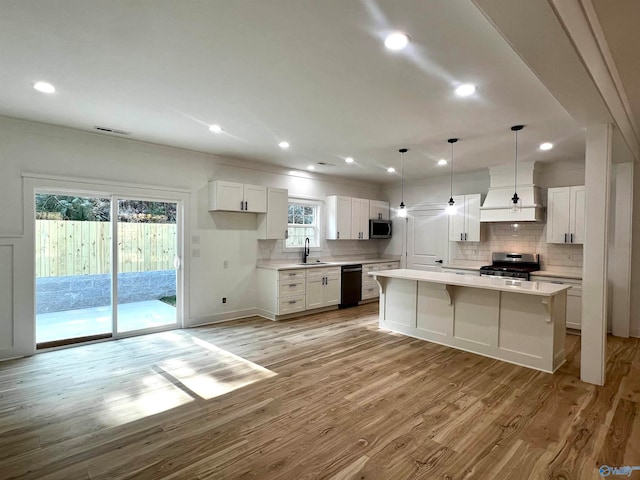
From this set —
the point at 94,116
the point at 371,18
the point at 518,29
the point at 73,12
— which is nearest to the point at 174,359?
the point at 94,116

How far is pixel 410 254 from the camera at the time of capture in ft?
26.0

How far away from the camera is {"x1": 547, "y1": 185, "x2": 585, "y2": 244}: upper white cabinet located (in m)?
5.37

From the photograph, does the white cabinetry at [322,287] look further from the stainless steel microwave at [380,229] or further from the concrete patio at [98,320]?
the concrete patio at [98,320]

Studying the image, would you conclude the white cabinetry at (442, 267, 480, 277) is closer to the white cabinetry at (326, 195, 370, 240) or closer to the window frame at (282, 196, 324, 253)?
the white cabinetry at (326, 195, 370, 240)

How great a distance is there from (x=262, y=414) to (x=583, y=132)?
470cm

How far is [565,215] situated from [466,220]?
61.2 inches

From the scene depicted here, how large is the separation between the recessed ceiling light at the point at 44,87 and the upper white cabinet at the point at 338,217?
4.91m

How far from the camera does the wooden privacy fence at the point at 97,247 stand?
4.30 meters

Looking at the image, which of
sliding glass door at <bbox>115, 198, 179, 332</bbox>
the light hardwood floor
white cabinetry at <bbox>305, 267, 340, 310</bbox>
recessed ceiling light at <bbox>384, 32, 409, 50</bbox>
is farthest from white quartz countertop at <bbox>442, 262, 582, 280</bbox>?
sliding glass door at <bbox>115, 198, 179, 332</bbox>

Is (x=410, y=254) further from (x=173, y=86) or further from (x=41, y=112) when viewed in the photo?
(x=41, y=112)

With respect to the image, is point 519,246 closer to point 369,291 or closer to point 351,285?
point 369,291

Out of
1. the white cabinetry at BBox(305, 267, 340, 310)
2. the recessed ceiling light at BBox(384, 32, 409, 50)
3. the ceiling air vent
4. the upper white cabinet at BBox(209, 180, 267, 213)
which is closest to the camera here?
the recessed ceiling light at BBox(384, 32, 409, 50)

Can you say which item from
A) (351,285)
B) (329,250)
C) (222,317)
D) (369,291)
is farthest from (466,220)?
(222,317)

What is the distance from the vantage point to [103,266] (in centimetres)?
472
